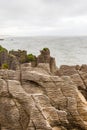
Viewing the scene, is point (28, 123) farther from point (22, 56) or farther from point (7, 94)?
point (22, 56)

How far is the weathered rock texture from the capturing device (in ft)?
85.2

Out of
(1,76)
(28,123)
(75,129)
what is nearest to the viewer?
(28,123)

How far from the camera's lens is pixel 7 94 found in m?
26.9

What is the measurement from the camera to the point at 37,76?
29781 mm

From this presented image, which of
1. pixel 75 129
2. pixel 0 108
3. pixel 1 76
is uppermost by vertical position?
pixel 1 76

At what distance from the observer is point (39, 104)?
1035 inches

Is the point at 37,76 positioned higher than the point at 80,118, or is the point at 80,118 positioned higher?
the point at 37,76

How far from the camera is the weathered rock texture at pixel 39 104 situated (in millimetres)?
25969

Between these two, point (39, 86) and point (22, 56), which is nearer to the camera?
point (39, 86)

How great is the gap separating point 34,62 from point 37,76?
2920 centimetres

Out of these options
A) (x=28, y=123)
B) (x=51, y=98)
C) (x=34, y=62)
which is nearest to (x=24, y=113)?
(x=28, y=123)

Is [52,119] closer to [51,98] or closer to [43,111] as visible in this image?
[43,111]

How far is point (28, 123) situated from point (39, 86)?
4578 mm

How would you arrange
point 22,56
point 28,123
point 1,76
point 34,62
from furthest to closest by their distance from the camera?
1. point 22,56
2. point 34,62
3. point 1,76
4. point 28,123
